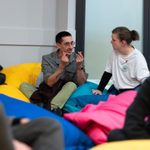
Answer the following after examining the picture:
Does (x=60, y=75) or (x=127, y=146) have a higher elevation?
(x=60, y=75)

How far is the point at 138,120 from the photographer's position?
4.89 feet

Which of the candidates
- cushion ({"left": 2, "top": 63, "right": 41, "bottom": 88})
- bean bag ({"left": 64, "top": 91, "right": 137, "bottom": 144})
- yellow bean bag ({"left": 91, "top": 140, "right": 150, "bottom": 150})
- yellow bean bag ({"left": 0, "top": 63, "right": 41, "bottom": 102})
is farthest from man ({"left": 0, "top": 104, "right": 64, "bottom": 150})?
cushion ({"left": 2, "top": 63, "right": 41, "bottom": 88})

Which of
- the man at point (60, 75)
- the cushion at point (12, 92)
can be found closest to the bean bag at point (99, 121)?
the man at point (60, 75)

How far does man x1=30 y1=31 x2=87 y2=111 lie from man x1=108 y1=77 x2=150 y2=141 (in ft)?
4.27

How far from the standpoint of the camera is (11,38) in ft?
11.7

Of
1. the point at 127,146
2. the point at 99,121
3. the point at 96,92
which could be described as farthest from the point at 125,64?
the point at 127,146

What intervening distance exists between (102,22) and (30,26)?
2.43 ft

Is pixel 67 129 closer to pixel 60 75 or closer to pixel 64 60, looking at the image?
pixel 64 60

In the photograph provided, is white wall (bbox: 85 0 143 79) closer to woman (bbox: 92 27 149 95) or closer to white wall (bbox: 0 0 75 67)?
white wall (bbox: 0 0 75 67)

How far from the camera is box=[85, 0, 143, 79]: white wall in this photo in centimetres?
376

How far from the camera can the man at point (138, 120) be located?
1.49m

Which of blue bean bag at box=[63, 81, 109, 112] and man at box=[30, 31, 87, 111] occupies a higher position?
man at box=[30, 31, 87, 111]

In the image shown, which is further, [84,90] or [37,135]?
[84,90]

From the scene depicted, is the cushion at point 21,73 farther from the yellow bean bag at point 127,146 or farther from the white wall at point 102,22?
the yellow bean bag at point 127,146
